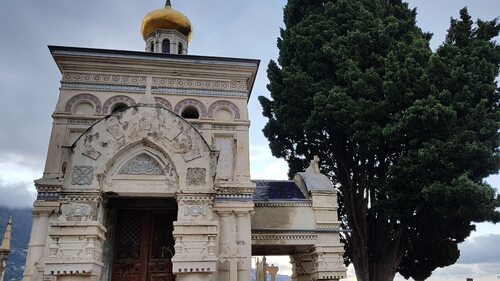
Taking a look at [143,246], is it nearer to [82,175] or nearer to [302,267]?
[82,175]

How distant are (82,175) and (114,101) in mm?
4363

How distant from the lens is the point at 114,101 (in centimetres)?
1330

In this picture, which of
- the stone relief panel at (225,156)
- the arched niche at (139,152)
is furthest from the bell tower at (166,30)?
the arched niche at (139,152)

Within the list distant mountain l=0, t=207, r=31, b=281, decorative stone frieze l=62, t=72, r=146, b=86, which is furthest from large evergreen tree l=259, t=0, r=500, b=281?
distant mountain l=0, t=207, r=31, b=281

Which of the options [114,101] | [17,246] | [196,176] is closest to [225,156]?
[196,176]

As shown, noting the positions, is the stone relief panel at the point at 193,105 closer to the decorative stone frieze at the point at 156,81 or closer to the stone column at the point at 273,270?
the decorative stone frieze at the point at 156,81

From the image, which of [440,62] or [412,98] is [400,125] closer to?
[412,98]

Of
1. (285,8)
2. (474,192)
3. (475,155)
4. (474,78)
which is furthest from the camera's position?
(285,8)

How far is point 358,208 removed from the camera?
19.2 metres

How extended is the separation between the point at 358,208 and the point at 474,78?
7519 mm

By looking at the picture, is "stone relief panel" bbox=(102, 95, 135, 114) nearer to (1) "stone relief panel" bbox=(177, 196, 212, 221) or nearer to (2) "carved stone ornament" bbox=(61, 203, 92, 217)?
(2) "carved stone ornament" bbox=(61, 203, 92, 217)

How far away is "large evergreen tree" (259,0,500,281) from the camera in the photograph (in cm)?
1460

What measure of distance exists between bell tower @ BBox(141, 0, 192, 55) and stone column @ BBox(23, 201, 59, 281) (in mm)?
8469

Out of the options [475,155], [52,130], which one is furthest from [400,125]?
[52,130]
